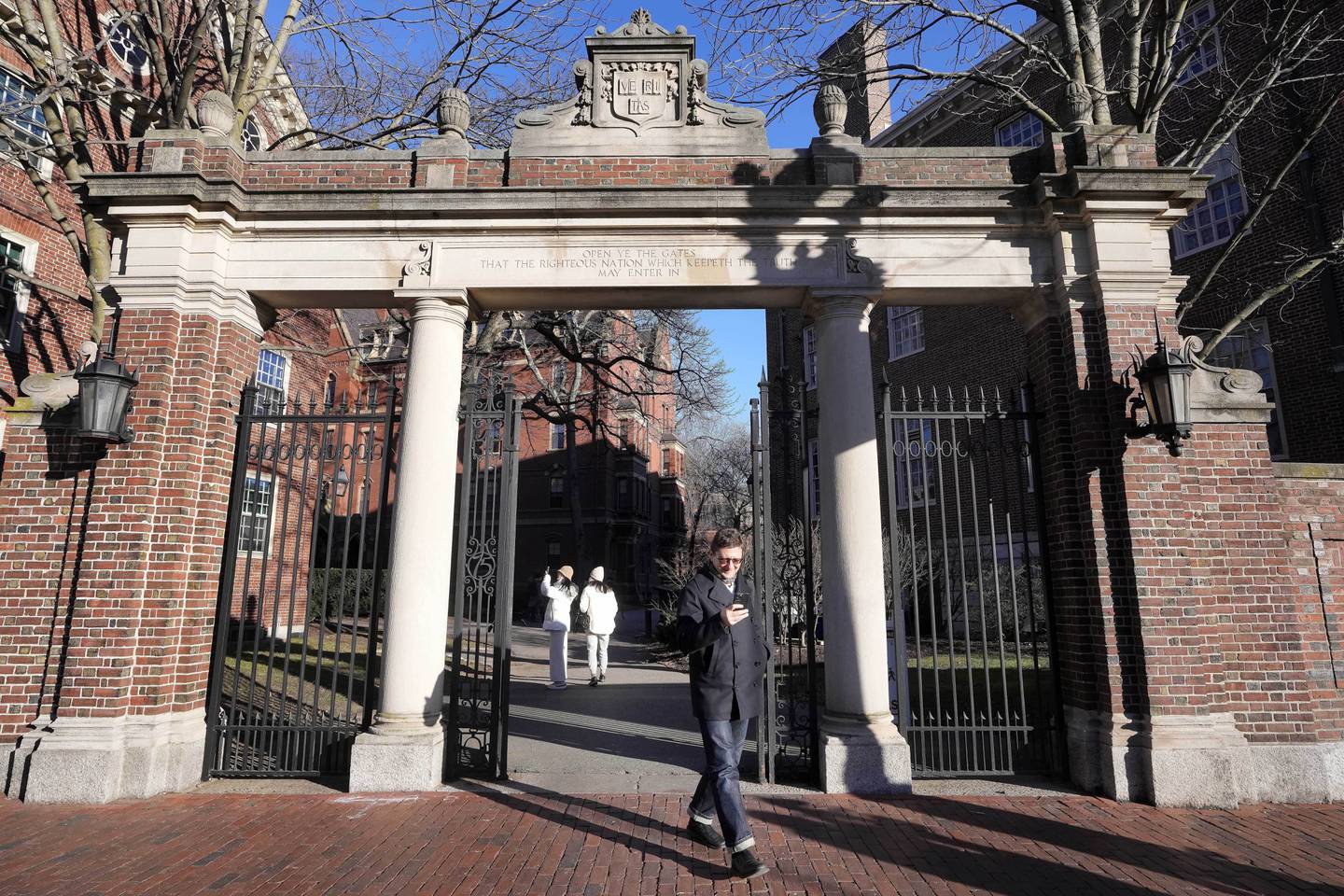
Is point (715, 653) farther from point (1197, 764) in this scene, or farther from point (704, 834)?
point (1197, 764)

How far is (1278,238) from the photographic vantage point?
12.6 meters

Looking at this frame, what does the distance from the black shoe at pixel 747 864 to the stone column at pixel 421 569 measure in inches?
107

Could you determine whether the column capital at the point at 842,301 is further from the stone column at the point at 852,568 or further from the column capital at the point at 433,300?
the column capital at the point at 433,300

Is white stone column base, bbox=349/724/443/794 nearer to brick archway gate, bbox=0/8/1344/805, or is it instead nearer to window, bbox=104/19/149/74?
brick archway gate, bbox=0/8/1344/805

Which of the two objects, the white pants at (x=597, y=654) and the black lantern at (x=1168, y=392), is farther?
the white pants at (x=597, y=654)

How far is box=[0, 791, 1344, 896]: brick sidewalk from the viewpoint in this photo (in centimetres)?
381

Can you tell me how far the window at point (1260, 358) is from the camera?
41.0 ft

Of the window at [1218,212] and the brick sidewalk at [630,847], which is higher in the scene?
the window at [1218,212]

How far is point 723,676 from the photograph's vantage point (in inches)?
160

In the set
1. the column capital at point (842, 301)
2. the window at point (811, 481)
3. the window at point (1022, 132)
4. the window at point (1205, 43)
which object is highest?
the window at point (1022, 132)

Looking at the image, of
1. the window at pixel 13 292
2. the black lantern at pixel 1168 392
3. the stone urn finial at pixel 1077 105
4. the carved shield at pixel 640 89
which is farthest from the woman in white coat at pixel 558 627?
the window at pixel 13 292

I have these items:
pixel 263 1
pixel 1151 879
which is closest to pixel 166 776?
pixel 1151 879

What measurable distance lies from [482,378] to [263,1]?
1240 cm

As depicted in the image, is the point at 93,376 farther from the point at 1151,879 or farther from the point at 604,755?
the point at 1151,879
